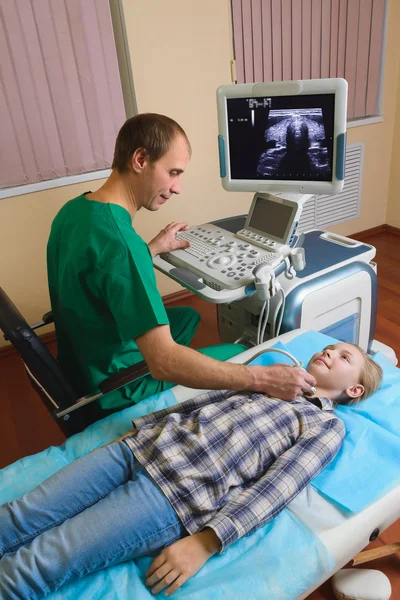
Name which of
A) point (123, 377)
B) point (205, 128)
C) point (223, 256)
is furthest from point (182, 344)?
point (205, 128)

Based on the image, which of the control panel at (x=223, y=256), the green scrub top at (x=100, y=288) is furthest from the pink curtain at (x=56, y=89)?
the green scrub top at (x=100, y=288)

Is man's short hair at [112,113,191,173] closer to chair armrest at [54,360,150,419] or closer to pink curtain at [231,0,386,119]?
chair armrest at [54,360,150,419]

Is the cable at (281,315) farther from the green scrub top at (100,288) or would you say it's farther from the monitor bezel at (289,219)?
the green scrub top at (100,288)

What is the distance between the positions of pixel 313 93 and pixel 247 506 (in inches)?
47.3

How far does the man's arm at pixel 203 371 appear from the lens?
3.76 feet

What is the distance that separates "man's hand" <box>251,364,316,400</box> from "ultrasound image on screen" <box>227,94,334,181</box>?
0.70 m

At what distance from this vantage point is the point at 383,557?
4.60 feet

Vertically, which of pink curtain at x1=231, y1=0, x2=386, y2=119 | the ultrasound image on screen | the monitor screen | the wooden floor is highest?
pink curtain at x1=231, y1=0, x2=386, y2=119

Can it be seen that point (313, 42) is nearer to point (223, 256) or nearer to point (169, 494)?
point (223, 256)

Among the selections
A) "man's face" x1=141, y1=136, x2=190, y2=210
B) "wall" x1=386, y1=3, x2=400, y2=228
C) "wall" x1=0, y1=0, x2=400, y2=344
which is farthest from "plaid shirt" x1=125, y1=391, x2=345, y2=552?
"wall" x1=386, y1=3, x2=400, y2=228

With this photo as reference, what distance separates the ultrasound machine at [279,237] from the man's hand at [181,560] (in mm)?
650

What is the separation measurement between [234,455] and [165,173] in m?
0.74

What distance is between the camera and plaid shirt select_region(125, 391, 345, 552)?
41.6 inches

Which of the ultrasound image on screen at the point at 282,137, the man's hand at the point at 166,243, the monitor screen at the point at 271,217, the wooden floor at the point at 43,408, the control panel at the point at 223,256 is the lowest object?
the wooden floor at the point at 43,408
